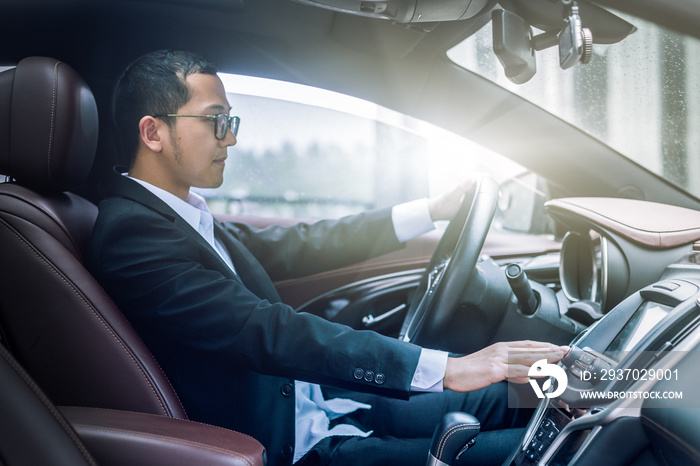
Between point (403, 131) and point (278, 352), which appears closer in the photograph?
point (278, 352)

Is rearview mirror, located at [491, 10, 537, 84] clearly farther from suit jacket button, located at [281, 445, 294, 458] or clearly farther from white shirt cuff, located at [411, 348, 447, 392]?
suit jacket button, located at [281, 445, 294, 458]

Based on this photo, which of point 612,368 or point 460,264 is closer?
point 612,368

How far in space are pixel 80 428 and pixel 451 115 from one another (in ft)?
4.39

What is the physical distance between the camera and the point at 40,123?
1.00 metres

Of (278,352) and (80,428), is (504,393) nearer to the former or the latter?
(278,352)

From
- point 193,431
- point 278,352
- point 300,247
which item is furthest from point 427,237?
point 193,431

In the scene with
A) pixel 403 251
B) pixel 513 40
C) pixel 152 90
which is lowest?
pixel 403 251

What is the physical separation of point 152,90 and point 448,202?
2.66 ft

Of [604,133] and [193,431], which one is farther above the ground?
[604,133]

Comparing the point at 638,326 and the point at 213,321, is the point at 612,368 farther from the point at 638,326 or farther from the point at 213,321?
the point at 213,321

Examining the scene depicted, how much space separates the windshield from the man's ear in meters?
0.86

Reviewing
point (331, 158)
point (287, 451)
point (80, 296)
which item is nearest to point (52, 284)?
point (80, 296)

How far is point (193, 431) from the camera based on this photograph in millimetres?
880

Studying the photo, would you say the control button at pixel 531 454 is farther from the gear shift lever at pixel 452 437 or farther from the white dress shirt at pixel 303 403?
the white dress shirt at pixel 303 403
